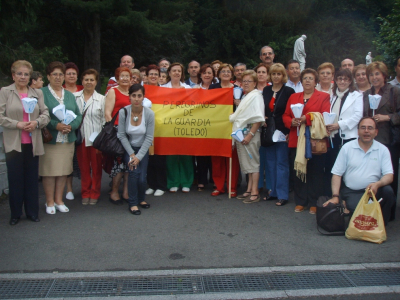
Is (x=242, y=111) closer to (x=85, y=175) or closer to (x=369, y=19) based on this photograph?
(x=85, y=175)

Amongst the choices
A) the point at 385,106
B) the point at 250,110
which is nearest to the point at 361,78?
the point at 385,106

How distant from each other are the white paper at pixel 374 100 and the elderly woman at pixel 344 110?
0.57 feet

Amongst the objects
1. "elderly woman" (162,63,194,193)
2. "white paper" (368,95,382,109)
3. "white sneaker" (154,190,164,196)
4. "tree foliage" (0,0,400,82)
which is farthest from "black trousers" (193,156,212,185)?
"tree foliage" (0,0,400,82)

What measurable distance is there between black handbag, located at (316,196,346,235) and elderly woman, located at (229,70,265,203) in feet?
5.42

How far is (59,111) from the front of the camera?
576cm

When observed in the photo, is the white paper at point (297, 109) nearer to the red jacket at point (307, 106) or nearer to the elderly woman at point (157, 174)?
the red jacket at point (307, 106)

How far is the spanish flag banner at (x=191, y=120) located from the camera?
6977mm

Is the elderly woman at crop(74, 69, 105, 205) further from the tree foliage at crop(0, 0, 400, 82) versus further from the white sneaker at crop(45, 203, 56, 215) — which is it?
the tree foliage at crop(0, 0, 400, 82)

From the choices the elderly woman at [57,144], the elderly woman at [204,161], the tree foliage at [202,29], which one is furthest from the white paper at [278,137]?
the tree foliage at [202,29]

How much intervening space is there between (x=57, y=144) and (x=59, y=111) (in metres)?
0.52

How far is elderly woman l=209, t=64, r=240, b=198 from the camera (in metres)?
6.98

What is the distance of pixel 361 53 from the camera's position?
104 feet

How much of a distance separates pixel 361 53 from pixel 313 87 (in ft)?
93.1

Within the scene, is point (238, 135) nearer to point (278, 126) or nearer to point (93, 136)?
point (278, 126)
